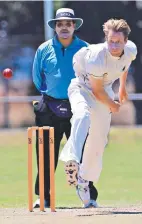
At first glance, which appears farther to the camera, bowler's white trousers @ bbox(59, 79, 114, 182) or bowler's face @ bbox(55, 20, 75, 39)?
bowler's face @ bbox(55, 20, 75, 39)

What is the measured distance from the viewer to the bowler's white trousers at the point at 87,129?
24.8 feet

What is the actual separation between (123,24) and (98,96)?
0.71 meters

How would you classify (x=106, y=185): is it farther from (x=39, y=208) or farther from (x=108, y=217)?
(x=108, y=217)

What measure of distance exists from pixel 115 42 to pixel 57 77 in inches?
46.8

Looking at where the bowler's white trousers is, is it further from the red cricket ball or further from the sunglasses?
the red cricket ball

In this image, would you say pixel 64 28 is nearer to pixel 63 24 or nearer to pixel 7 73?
pixel 63 24

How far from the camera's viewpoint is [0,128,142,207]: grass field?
32.5 ft

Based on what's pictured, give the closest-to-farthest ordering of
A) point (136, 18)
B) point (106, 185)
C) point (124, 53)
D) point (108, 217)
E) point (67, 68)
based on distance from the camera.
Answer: point (108, 217), point (124, 53), point (67, 68), point (106, 185), point (136, 18)

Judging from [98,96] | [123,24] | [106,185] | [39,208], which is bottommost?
[106,185]

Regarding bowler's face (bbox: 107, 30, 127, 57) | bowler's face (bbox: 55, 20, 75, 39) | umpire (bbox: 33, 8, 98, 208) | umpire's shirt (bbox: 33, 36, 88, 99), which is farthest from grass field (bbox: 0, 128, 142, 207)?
bowler's face (bbox: 107, 30, 127, 57)

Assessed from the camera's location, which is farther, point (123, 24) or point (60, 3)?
point (60, 3)

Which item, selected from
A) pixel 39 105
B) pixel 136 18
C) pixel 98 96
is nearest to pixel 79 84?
pixel 98 96

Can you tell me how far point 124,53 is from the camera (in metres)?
7.76

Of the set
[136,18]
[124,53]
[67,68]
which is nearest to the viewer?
[124,53]
